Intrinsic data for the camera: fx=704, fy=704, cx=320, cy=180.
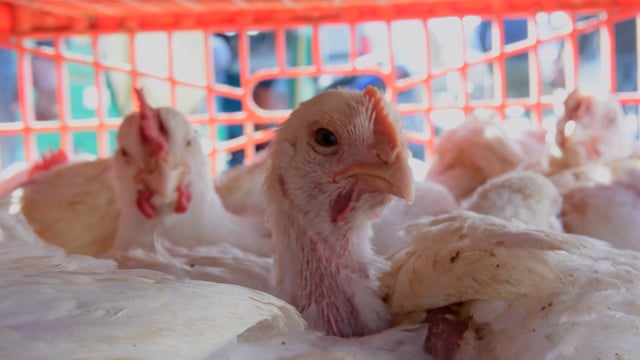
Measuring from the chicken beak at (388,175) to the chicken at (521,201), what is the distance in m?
0.32

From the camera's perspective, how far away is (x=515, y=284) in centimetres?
86

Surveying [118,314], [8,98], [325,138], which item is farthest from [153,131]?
[8,98]

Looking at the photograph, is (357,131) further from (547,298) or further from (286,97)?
(286,97)

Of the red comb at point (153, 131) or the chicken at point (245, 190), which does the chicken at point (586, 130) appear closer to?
the chicken at point (245, 190)

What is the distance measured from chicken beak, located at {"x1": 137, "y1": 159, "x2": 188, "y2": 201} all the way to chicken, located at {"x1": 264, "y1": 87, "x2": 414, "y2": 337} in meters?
0.39

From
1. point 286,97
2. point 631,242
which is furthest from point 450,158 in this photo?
point 286,97

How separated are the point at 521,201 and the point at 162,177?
719mm

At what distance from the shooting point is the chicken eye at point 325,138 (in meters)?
1.06

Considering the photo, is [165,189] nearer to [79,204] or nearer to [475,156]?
[79,204]

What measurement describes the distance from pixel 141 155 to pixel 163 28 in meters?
0.68

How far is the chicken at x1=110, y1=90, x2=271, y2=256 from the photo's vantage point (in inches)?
58.2

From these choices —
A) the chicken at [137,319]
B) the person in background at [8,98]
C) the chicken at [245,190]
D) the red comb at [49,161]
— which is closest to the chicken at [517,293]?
the chicken at [137,319]

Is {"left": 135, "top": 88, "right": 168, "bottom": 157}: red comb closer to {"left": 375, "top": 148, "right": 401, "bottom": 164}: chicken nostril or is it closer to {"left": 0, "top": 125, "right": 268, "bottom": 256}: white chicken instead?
{"left": 0, "top": 125, "right": 268, "bottom": 256}: white chicken

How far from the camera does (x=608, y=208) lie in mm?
1411
